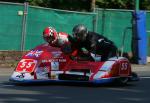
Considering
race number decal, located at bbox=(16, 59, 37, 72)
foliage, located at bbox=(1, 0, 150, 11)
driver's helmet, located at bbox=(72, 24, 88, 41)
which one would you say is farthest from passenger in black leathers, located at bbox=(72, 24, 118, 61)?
foliage, located at bbox=(1, 0, 150, 11)

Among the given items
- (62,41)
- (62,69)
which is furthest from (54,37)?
(62,69)

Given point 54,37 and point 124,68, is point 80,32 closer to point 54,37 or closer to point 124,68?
point 54,37

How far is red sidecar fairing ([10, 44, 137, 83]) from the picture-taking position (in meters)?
14.3

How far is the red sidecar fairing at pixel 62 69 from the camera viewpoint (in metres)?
14.3

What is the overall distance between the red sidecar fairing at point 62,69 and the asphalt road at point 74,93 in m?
0.20

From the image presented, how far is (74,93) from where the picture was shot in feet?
43.1

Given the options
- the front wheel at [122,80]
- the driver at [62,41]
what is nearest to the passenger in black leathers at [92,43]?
the driver at [62,41]

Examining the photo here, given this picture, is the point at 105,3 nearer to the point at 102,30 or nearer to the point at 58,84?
the point at 102,30

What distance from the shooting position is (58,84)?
15.0 meters

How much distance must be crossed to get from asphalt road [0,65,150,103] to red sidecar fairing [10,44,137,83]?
205 mm

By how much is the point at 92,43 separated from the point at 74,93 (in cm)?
181

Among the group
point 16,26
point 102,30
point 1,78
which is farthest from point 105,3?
point 1,78

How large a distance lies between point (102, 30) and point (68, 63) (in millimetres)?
8738

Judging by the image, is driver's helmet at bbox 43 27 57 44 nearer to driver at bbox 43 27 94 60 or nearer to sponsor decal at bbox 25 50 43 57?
driver at bbox 43 27 94 60
